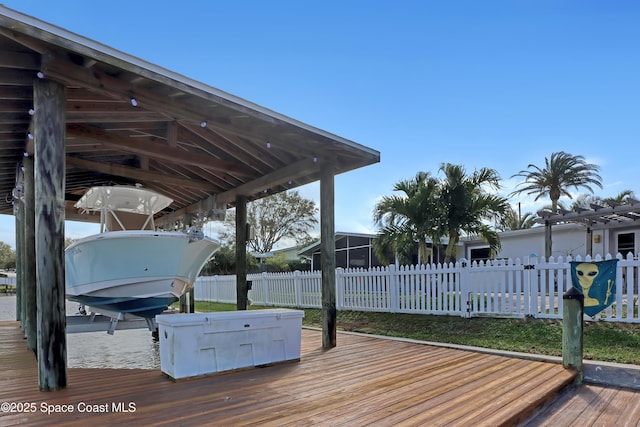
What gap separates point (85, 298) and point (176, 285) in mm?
1270

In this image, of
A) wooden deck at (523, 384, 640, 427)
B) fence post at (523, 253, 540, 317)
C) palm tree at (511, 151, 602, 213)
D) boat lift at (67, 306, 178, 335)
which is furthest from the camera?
palm tree at (511, 151, 602, 213)

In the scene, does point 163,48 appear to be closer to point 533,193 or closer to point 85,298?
point 85,298

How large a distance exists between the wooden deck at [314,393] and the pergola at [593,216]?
7.71 m

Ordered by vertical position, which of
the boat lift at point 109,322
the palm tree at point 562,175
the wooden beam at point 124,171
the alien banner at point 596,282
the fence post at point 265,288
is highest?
the palm tree at point 562,175

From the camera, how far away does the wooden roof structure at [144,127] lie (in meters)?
3.39

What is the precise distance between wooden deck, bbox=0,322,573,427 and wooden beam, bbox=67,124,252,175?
2677 mm

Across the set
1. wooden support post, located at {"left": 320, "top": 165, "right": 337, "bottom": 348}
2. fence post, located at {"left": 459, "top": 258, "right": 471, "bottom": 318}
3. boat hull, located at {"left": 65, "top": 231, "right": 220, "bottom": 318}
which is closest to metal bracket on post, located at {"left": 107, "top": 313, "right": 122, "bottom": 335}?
boat hull, located at {"left": 65, "top": 231, "right": 220, "bottom": 318}

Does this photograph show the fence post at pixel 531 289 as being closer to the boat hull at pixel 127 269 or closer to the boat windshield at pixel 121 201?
the boat hull at pixel 127 269

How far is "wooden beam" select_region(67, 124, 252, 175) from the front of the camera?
4.81m

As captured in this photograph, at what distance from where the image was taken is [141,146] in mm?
5250

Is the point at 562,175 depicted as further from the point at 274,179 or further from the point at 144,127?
the point at 144,127

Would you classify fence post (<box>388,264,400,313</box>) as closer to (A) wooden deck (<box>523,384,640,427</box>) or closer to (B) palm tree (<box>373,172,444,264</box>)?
(B) palm tree (<box>373,172,444,264</box>)

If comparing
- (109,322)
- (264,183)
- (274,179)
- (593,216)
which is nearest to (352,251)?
(593,216)

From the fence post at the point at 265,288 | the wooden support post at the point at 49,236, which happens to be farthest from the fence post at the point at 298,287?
the wooden support post at the point at 49,236
